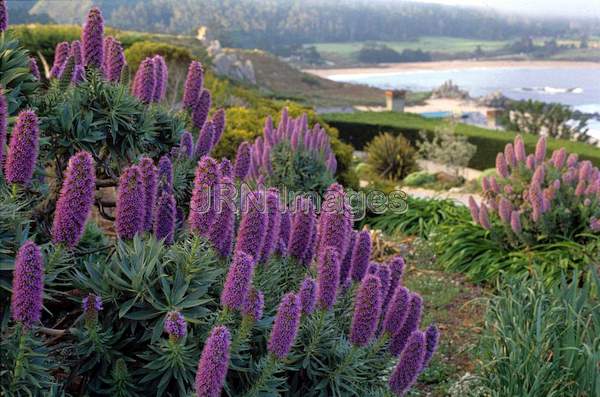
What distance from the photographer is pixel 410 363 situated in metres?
2.40

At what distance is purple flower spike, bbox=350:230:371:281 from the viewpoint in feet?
8.61

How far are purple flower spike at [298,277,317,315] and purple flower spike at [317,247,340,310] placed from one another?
0.05m

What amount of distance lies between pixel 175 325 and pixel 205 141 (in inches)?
62.7

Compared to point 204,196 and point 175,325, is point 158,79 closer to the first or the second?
point 204,196

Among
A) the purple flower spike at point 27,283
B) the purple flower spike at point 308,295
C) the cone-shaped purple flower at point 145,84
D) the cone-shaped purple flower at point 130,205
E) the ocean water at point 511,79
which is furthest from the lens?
the ocean water at point 511,79

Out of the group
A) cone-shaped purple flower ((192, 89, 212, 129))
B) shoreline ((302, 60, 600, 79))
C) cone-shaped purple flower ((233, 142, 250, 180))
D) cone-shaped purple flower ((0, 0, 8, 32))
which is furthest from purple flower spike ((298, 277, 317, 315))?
shoreline ((302, 60, 600, 79))

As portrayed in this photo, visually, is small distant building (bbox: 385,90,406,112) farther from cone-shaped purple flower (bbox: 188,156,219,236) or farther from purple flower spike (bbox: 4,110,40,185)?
purple flower spike (bbox: 4,110,40,185)

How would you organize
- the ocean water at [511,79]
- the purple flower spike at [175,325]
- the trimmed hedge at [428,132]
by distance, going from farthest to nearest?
the ocean water at [511,79] < the trimmed hedge at [428,132] < the purple flower spike at [175,325]

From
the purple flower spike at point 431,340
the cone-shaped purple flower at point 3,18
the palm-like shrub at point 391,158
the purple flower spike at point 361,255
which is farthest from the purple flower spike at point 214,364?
the palm-like shrub at point 391,158

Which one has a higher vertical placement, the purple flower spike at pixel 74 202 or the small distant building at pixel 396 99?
the purple flower spike at pixel 74 202

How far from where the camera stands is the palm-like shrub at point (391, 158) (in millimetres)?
15953

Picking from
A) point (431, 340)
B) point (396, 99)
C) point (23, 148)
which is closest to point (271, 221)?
point (23, 148)

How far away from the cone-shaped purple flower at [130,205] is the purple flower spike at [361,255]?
0.91 m

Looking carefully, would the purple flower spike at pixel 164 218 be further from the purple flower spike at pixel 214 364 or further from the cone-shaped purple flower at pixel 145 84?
the cone-shaped purple flower at pixel 145 84
